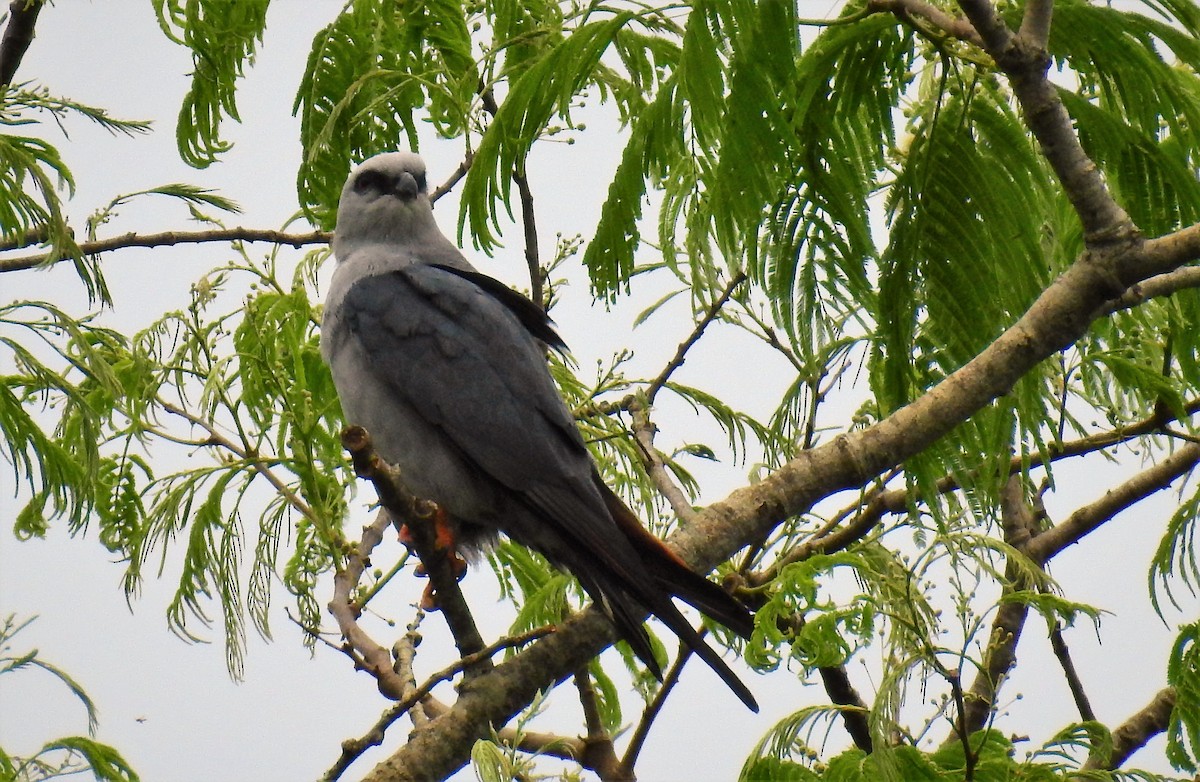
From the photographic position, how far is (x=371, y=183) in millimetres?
4629

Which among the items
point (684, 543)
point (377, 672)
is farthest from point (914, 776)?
point (377, 672)

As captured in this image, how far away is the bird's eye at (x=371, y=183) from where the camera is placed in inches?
182

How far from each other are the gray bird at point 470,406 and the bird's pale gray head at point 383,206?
0.78 ft

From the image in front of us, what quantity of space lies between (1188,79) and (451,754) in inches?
88.2

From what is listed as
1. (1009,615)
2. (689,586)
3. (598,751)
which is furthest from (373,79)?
(1009,615)

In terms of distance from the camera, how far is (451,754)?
2631mm

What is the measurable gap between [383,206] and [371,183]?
0.56 feet

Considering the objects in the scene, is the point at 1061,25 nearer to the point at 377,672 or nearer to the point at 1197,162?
the point at 1197,162

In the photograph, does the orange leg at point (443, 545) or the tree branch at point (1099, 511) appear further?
the tree branch at point (1099, 511)

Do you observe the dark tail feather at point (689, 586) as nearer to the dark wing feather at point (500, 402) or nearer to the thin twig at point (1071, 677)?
the dark wing feather at point (500, 402)

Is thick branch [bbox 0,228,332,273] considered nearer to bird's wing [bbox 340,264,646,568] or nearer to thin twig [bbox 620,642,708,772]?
bird's wing [bbox 340,264,646,568]

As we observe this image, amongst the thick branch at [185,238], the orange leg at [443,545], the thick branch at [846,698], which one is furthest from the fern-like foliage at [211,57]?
the thick branch at [846,698]

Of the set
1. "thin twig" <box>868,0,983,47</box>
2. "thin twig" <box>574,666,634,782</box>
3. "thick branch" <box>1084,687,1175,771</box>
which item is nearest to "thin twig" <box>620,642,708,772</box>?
"thin twig" <box>574,666,634,782</box>

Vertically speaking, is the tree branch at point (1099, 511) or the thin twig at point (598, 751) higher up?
the tree branch at point (1099, 511)
